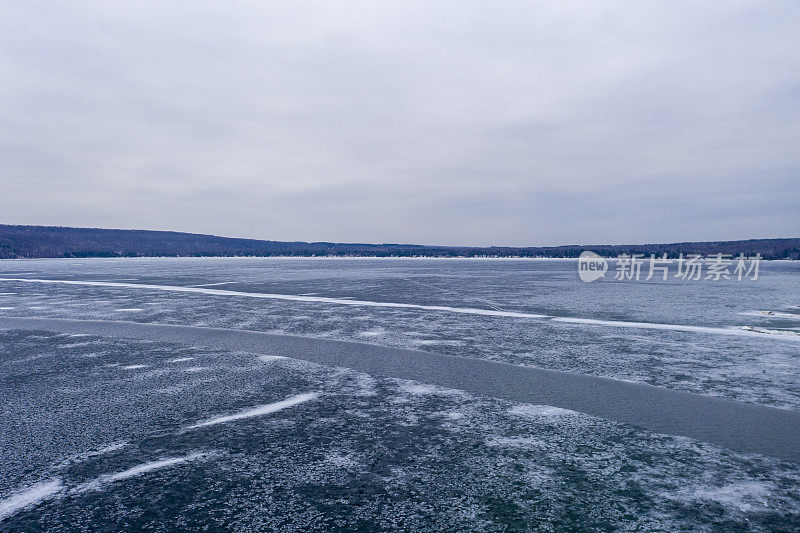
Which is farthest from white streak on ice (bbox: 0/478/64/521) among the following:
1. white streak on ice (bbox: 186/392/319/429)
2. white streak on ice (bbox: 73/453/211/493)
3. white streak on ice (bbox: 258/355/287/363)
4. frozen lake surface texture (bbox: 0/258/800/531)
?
white streak on ice (bbox: 258/355/287/363)

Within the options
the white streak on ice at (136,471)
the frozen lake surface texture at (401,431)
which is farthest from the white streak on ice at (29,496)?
the white streak on ice at (136,471)

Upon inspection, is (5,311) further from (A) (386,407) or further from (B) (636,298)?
A: (B) (636,298)

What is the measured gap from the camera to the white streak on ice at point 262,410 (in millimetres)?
3793

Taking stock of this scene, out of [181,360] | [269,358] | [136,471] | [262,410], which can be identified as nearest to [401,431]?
[262,410]

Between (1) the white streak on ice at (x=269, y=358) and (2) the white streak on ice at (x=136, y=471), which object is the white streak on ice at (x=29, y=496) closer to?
(2) the white streak on ice at (x=136, y=471)

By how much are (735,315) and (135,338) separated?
10868mm

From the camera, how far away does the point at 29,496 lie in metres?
2.63

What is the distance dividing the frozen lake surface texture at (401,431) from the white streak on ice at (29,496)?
0.01 metres

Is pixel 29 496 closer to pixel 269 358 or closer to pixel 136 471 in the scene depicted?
pixel 136 471

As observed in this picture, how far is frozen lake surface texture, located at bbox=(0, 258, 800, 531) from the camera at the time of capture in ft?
8.09

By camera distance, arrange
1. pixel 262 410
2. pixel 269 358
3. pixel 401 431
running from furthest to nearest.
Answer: pixel 269 358
pixel 262 410
pixel 401 431

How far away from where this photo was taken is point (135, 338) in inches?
304

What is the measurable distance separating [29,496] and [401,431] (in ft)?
6.85

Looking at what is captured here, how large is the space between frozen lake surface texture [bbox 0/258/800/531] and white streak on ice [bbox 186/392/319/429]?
0.07 ft
